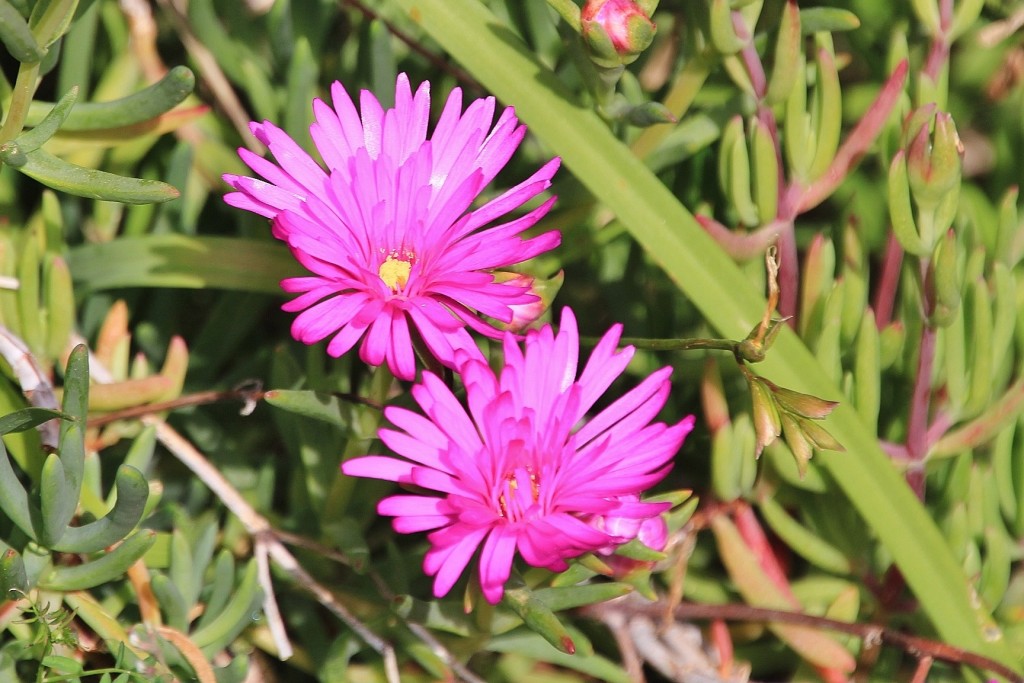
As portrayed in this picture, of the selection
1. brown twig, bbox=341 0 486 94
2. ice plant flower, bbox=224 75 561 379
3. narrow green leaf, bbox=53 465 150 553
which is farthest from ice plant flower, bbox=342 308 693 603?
→ brown twig, bbox=341 0 486 94

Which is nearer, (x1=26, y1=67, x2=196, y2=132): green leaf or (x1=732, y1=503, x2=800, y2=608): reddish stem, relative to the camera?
(x1=26, y1=67, x2=196, y2=132): green leaf

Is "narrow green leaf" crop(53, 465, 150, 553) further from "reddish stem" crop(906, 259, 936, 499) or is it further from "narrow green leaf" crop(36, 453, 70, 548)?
"reddish stem" crop(906, 259, 936, 499)

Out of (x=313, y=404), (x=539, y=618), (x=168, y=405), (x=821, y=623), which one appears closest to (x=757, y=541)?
(x=821, y=623)

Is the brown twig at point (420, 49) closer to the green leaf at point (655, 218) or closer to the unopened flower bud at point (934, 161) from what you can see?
the green leaf at point (655, 218)

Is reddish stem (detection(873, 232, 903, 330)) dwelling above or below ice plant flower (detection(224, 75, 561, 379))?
Result: below

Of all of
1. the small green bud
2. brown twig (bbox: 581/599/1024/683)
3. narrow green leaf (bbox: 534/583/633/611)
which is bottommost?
brown twig (bbox: 581/599/1024/683)

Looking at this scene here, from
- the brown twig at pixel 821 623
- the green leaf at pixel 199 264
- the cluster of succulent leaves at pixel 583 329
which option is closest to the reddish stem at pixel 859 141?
the cluster of succulent leaves at pixel 583 329

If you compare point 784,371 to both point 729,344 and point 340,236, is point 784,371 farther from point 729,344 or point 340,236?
point 340,236
